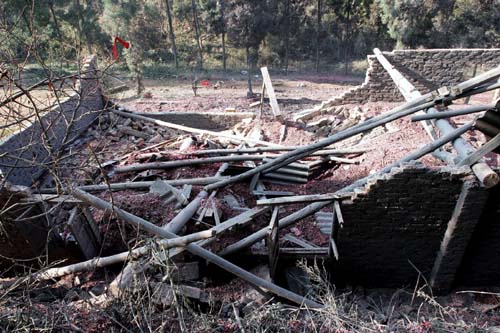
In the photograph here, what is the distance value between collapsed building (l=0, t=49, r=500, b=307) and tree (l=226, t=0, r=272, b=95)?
14.0 metres

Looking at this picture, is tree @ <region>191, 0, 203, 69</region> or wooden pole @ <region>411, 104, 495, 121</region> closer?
wooden pole @ <region>411, 104, 495, 121</region>

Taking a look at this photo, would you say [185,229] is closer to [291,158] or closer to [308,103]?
[291,158]

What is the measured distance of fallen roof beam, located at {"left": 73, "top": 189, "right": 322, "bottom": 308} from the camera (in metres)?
4.93

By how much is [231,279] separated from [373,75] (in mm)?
9319

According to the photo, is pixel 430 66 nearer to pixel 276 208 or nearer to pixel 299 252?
pixel 299 252

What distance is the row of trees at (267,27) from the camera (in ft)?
69.9

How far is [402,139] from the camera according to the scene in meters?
8.95

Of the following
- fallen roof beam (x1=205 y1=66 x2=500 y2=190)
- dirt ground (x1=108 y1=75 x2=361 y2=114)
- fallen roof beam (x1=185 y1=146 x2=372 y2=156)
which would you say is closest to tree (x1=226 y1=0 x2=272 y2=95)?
dirt ground (x1=108 y1=75 x2=361 y2=114)

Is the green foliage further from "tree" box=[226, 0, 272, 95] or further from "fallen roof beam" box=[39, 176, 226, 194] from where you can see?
"fallen roof beam" box=[39, 176, 226, 194]

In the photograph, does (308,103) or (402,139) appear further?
(308,103)

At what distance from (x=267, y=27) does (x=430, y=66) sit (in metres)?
13.2

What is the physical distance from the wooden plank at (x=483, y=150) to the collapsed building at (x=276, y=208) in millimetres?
18

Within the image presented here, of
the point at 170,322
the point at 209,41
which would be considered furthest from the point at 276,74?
the point at 170,322

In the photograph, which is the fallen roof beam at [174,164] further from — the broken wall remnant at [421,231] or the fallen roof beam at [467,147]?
the fallen roof beam at [467,147]
